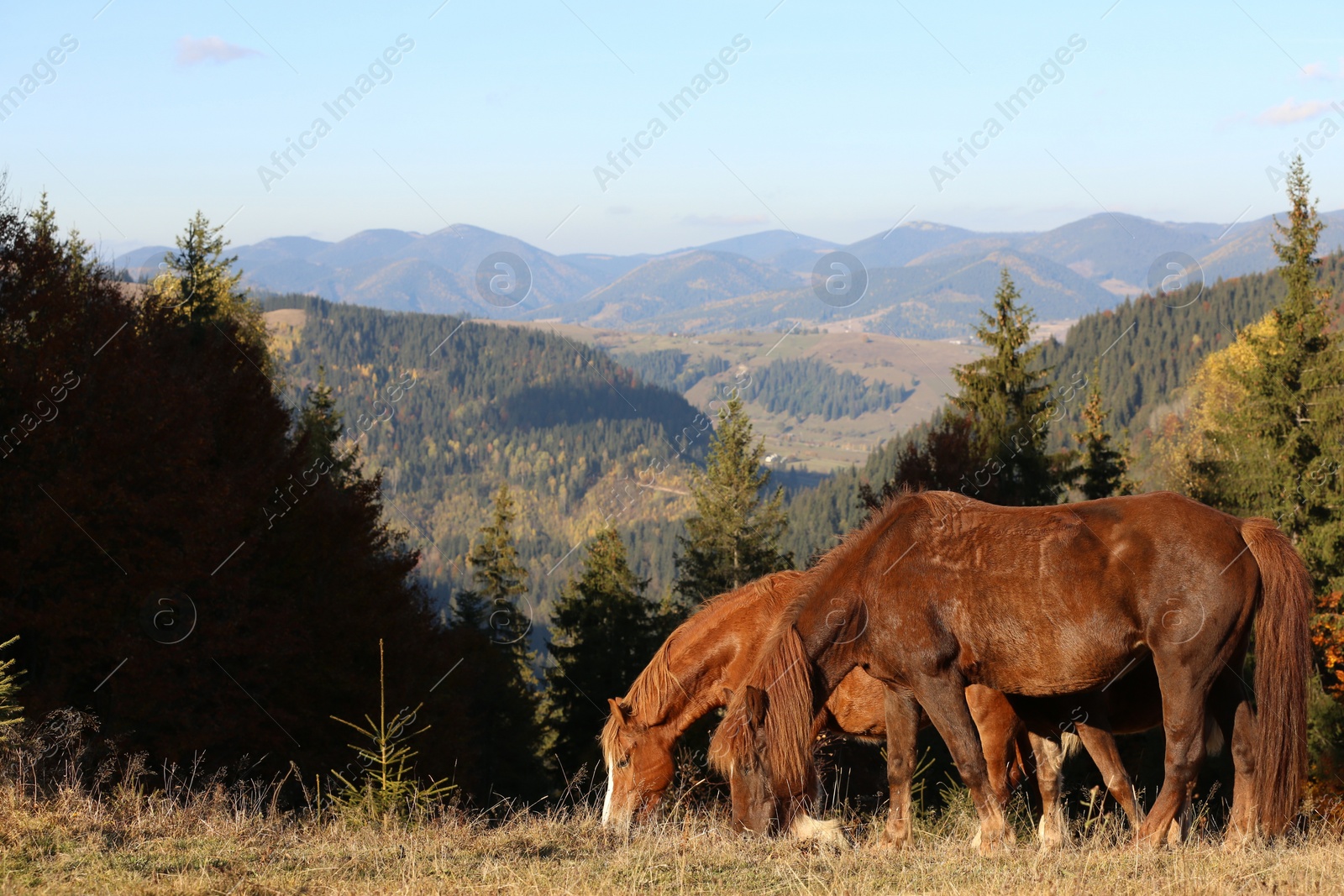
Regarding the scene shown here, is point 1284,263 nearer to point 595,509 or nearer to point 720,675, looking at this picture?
point 720,675

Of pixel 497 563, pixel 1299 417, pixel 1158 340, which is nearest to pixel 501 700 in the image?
pixel 497 563

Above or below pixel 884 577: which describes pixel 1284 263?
above

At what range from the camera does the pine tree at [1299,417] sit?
92.1ft

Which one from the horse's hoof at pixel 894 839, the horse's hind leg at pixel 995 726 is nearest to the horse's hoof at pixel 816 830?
the horse's hoof at pixel 894 839

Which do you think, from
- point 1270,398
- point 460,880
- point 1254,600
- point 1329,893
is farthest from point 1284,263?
point 460,880

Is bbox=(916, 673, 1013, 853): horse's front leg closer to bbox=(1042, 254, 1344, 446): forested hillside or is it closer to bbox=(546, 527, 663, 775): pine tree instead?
bbox=(546, 527, 663, 775): pine tree

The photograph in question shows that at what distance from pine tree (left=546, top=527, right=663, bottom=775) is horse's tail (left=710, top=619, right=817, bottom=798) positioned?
90.9 ft

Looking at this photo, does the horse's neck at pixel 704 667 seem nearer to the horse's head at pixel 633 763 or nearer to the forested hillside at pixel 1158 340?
the horse's head at pixel 633 763

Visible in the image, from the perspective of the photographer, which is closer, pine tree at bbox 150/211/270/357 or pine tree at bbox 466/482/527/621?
pine tree at bbox 150/211/270/357

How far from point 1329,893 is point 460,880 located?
3852 mm

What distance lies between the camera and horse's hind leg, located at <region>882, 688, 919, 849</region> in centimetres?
659

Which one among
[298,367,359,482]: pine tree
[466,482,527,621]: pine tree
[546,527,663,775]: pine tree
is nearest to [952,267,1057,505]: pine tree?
[546,527,663,775]: pine tree

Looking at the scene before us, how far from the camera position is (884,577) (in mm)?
6488

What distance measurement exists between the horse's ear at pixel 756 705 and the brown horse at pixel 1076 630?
0.01m
